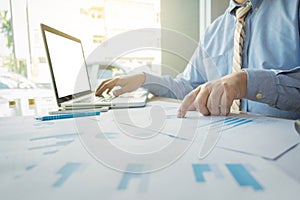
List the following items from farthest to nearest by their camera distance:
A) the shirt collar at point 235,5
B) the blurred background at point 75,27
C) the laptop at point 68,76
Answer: the blurred background at point 75,27, the shirt collar at point 235,5, the laptop at point 68,76

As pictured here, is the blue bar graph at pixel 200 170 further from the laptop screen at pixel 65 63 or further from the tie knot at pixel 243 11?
the tie knot at pixel 243 11

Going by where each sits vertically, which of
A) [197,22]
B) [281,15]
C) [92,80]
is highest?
[197,22]

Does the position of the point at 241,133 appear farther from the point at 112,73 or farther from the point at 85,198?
the point at 112,73

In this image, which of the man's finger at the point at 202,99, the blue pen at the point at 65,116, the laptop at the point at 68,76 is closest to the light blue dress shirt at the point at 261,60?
the man's finger at the point at 202,99

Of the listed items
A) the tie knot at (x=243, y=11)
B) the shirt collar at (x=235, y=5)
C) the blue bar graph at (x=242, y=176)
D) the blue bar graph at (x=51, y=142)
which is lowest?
the blue bar graph at (x=242, y=176)

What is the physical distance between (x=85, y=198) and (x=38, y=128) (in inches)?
11.2

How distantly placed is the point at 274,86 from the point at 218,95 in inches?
7.0

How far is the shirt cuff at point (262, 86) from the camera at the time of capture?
479 mm

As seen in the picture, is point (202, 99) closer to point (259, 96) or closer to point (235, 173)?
point (259, 96)

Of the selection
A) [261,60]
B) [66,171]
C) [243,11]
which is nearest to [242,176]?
[66,171]

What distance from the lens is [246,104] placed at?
2.33 feet

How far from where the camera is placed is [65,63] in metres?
0.72

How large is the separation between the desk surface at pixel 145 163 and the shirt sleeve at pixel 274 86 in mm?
116

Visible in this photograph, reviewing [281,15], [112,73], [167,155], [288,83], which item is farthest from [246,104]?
[112,73]
